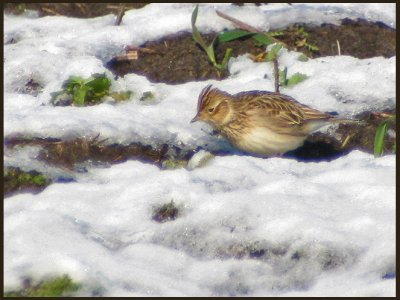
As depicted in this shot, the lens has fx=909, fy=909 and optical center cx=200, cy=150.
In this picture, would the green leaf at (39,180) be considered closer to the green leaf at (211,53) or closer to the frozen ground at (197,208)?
the frozen ground at (197,208)

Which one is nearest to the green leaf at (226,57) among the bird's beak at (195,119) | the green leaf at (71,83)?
the bird's beak at (195,119)

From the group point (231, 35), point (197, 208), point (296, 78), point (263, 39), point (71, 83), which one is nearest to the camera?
point (197, 208)

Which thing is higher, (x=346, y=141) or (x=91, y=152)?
(x=91, y=152)

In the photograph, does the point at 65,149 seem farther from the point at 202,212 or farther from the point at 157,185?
the point at 202,212

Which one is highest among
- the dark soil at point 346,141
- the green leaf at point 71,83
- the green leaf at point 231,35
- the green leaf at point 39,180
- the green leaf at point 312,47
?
the green leaf at point 231,35

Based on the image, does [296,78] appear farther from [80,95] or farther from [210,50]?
[80,95]

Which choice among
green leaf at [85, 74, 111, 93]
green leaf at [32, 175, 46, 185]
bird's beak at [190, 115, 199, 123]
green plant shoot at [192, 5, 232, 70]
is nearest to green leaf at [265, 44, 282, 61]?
green plant shoot at [192, 5, 232, 70]

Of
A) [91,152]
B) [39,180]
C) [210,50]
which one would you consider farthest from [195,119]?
[39,180]
